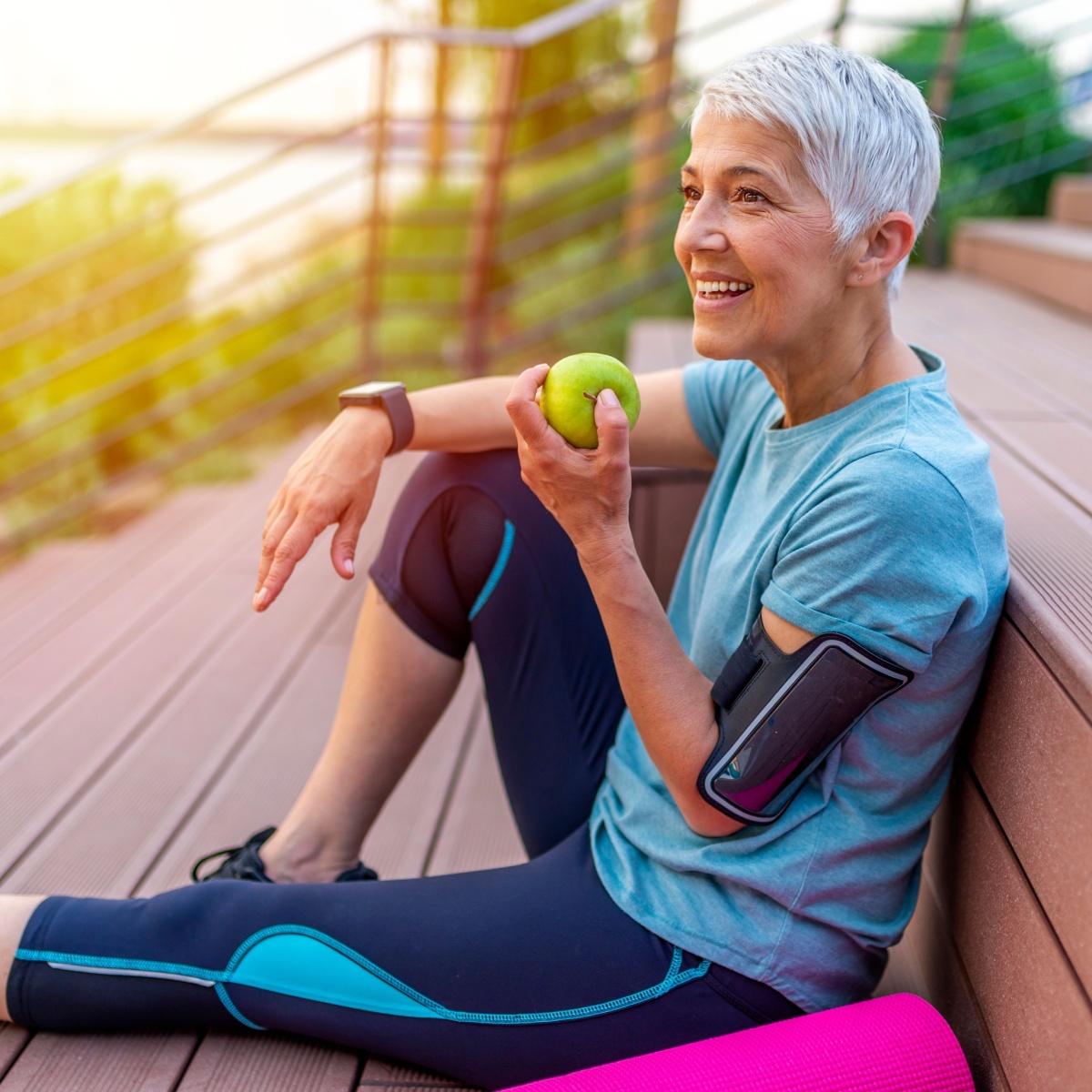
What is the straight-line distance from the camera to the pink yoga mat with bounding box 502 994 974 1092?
3.18 feet

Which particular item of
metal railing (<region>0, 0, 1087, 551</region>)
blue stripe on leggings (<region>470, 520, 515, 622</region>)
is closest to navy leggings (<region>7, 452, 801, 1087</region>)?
blue stripe on leggings (<region>470, 520, 515, 622</region>)

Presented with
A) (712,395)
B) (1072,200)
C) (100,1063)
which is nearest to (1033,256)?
(1072,200)

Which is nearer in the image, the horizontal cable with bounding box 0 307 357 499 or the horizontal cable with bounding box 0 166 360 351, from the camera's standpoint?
the horizontal cable with bounding box 0 166 360 351

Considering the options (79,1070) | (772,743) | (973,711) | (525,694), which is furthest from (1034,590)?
(79,1070)

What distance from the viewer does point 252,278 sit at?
342 cm

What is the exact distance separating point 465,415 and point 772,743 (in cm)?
64

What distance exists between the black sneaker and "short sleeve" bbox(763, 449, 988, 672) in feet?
2.52

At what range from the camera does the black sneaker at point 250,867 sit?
1432 mm

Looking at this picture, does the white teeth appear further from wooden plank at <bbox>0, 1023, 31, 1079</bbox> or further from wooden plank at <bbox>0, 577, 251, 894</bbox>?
wooden plank at <bbox>0, 577, 251, 894</bbox>

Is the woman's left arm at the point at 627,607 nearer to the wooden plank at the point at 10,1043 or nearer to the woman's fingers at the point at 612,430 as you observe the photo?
the woman's fingers at the point at 612,430

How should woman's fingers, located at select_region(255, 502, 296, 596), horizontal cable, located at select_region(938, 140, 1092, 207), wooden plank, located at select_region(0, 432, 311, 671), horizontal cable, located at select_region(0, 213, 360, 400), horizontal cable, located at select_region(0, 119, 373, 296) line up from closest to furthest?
woman's fingers, located at select_region(255, 502, 296, 596), wooden plank, located at select_region(0, 432, 311, 671), horizontal cable, located at select_region(0, 119, 373, 296), horizontal cable, located at select_region(0, 213, 360, 400), horizontal cable, located at select_region(938, 140, 1092, 207)

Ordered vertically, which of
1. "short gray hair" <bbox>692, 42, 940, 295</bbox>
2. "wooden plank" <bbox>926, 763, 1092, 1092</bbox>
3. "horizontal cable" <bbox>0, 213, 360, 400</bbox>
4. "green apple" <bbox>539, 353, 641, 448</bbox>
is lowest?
"horizontal cable" <bbox>0, 213, 360, 400</bbox>

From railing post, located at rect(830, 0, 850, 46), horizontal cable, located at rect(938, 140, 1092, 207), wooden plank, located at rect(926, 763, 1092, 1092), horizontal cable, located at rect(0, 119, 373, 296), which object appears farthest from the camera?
horizontal cable, located at rect(938, 140, 1092, 207)

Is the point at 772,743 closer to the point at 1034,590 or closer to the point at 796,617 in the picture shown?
the point at 796,617
